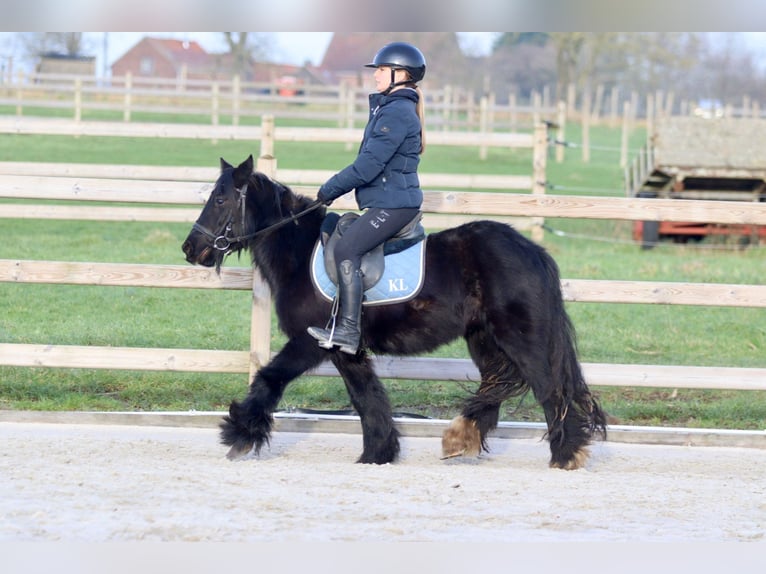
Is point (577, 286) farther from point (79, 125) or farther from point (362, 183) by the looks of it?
point (79, 125)

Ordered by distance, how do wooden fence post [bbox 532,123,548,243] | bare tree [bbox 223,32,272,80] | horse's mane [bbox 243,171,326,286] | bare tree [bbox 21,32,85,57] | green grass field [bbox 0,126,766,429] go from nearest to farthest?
horse's mane [bbox 243,171,326,286] → green grass field [bbox 0,126,766,429] → wooden fence post [bbox 532,123,548,243] → bare tree [bbox 21,32,85,57] → bare tree [bbox 223,32,272,80]

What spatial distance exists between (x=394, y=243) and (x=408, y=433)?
1566 millimetres

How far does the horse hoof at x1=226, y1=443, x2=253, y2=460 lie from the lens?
18.8ft

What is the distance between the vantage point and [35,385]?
7.57 meters

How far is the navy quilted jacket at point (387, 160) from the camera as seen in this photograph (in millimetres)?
5523

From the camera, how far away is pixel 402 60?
5.59 metres

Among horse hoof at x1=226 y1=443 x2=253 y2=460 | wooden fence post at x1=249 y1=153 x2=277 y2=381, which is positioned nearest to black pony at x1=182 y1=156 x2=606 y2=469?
horse hoof at x1=226 y1=443 x2=253 y2=460

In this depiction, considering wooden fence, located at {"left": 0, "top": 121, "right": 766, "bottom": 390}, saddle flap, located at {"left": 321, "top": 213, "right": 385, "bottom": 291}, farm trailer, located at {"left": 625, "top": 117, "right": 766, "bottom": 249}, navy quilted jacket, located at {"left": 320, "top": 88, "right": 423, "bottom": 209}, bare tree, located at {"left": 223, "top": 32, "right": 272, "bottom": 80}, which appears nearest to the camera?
navy quilted jacket, located at {"left": 320, "top": 88, "right": 423, "bottom": 209}

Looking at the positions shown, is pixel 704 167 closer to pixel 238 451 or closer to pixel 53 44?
pixel 238 451

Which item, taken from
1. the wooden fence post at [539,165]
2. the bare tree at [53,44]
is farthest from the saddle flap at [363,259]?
the bare tree at [53,44]

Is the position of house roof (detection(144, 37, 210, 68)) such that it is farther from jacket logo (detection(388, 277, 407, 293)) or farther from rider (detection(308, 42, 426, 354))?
jacket logo (detection(388, 277, 407, 293))

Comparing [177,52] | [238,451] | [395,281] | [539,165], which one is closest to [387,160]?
[395,281]

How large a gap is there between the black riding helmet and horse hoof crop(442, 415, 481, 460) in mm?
2004

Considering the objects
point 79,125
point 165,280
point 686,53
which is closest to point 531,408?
point 165,280
